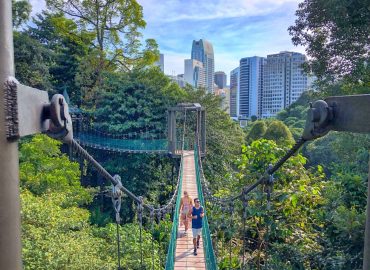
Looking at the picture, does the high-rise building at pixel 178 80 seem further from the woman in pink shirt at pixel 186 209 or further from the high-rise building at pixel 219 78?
the high-rise building at pixel 219 78

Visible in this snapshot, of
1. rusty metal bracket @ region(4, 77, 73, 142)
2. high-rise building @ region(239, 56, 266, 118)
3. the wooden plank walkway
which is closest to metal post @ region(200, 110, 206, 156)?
the wooden plank walkway

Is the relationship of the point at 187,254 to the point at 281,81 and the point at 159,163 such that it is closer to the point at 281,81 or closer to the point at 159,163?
the point at 159,163

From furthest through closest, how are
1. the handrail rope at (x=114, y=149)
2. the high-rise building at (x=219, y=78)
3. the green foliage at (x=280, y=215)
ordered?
the high-rise building at (x=219, y=78) → the handrail rope at (x=114, y=149) → the green foliage at (x=280, y=215)

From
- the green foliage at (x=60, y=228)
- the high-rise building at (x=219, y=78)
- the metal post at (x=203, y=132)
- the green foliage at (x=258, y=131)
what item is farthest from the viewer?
the high-rise building at (x=219, y=78)

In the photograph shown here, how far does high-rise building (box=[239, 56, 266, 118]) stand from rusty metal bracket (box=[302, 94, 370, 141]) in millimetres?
41858

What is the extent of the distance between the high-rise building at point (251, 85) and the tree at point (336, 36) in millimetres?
36347

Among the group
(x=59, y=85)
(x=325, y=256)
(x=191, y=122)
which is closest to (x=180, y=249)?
(x=325, y=256)

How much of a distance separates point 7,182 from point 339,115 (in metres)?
0.68

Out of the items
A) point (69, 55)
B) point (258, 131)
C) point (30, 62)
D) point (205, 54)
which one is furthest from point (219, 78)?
point (30, 62)

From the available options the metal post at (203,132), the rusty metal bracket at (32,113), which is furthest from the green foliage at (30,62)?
the rusty metal bracket at (32,113)

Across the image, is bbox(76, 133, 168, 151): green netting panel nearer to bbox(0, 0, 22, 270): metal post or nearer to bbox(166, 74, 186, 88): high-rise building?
bbox(166, 74, 186, 88): high-rise building

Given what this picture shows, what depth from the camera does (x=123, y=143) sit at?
9867mm

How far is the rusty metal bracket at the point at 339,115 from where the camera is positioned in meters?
0.66

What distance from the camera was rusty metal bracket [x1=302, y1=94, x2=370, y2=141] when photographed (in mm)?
656
